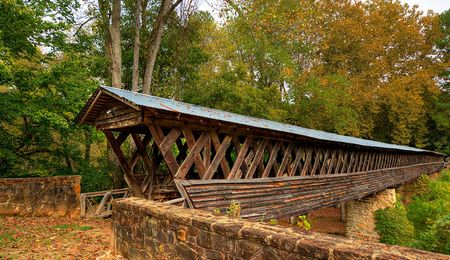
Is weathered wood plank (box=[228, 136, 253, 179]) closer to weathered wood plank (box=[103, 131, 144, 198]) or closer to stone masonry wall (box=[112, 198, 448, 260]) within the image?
stone masonry wall (box=[112, 198, 448, 260])

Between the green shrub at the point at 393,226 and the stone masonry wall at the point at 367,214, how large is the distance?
1.21 feet

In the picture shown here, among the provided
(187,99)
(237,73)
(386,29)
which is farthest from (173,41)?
(386,29)

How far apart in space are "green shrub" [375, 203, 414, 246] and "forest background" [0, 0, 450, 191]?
29.8ft

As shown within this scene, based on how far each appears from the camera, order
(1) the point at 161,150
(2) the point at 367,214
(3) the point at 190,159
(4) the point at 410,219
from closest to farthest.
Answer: (1) the point at 161,150, (3) the point at 190,159, (2) the point at 367,214, (4) the point at 410,219

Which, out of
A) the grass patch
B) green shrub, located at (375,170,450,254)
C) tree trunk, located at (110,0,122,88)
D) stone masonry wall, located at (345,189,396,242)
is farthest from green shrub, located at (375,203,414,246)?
tree trunk, located at (110,0,122,88)

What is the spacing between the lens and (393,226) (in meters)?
14.7

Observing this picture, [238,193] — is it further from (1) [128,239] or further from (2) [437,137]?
(2) [437,137]

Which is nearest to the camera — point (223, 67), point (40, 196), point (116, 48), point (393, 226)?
point (40, 196)

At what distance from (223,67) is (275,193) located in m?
16.7

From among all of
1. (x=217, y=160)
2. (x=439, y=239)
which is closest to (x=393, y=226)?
(x=439, y=239)

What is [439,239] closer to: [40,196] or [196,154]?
[196,154]

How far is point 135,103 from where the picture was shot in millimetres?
5156

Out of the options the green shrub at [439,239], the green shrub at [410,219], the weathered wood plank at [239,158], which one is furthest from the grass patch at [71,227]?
the green shrub at [410,219]

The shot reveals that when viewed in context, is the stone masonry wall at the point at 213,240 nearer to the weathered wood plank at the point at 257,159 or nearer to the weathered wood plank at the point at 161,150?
the weathered wood plank at the point at 161,150
